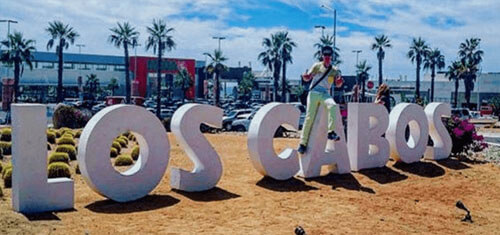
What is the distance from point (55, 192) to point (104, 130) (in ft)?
3.92

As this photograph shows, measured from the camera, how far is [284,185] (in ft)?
35.4

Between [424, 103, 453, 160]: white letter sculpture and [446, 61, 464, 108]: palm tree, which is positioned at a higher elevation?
[446, 61, 464, 108]: palm tree

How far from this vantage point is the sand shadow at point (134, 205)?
857 cm

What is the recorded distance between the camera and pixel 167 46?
59.8 metres

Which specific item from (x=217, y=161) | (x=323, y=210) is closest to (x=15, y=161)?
(x=217, y=161)

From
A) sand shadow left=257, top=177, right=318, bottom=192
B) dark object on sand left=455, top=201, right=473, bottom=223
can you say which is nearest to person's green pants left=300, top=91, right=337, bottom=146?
sand shadow left=257, top=177, right=318, bottom=192

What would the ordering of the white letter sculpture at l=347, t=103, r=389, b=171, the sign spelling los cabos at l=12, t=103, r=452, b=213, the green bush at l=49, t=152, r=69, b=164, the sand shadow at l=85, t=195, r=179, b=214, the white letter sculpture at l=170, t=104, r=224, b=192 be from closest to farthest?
the sign spelling los cabos at l=12, t=103, r=452, b=213 → the sand shadow at l=85, t=195, r=179, b=214 → the white letter sculpture at l=170, t=104, r=224, b=192 → the white letter sculpture at l=347, t=103, r=389, b=171 → the green bush at l=49, t=152, r=69, b=164

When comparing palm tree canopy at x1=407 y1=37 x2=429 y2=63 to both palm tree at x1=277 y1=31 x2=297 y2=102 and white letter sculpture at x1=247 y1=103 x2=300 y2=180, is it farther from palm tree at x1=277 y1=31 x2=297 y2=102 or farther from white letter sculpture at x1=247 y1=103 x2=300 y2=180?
white letter sculpture at x1=247 y1=103 x2=300 y2=180

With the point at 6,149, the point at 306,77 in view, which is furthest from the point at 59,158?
the point at 306,77

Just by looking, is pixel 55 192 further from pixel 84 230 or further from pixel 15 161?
pixel 84 230

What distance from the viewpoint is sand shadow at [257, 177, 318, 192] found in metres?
10.5

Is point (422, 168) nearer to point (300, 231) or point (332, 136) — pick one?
point (332, 136)

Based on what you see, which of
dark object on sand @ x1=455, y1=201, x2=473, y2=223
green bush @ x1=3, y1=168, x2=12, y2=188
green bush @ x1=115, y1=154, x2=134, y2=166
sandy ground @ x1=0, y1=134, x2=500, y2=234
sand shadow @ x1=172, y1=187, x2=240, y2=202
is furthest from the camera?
green bush @ x1=115, y1=154, x2=134, y2=166

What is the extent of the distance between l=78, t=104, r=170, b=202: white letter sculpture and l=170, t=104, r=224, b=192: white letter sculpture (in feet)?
1.12
